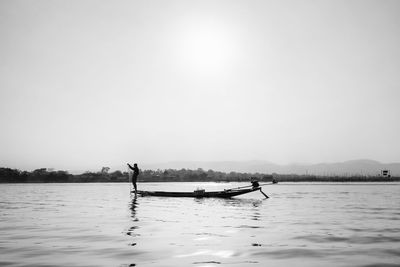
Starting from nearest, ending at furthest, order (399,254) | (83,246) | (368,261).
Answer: (368,261) → (399,254) → (83,246)

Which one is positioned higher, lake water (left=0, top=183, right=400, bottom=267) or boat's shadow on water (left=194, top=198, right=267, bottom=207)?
boat's shadow on water (left=194, top=198, right=267, bottom=207)

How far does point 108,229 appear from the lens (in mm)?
19359

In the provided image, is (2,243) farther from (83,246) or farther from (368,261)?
(368,261)

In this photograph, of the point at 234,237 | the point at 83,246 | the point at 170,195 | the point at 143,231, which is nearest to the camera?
the point at 83,246

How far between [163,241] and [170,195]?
102ft

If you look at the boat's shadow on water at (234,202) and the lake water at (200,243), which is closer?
the lake water at (200,243)

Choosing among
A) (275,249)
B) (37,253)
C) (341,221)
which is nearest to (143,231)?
(37,253)

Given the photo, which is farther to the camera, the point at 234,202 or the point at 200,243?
the point at 234,202

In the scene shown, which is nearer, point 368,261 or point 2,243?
point 368,261

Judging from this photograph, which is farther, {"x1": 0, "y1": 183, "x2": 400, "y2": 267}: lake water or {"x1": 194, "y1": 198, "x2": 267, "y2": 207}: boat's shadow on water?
{"x1": 194, "y1": 198, "x2": 267, "y2": 207}: boat's shadow on water

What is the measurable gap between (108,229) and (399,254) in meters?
14.0

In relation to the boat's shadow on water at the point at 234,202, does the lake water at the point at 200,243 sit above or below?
below

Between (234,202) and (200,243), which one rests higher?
(234,202)

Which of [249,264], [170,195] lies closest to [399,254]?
[249,264]
